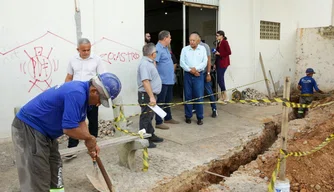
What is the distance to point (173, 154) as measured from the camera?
4434 millimetres

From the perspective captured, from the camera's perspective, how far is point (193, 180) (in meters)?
3.87

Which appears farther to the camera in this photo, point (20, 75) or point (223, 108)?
point (223, 108)

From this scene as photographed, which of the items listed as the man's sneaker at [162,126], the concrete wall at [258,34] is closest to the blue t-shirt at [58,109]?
the man's sneaker at [162,126]

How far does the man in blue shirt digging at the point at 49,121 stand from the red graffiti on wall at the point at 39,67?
2675 mm

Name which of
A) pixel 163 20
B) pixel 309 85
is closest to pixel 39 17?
pixel 309 85

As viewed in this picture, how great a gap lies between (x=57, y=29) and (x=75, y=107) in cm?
337

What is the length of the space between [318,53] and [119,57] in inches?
292

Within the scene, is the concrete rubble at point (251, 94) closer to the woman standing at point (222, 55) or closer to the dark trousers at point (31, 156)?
the woman standing at point (222, 55)

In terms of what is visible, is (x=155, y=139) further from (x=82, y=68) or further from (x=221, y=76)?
(x=221, y=76)

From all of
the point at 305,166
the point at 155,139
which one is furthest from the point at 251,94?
the point at 305,166

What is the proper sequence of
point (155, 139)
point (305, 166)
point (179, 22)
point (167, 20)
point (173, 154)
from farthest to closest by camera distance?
1. point (167, 20)
2. point (179, 22)
3. point (155, 139)
4. point (173, 154)
5. point (305, 166)

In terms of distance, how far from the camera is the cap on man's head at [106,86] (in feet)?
7.89

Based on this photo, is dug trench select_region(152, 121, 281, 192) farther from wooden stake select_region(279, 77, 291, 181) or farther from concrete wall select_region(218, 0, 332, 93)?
concrete wall select_region(218, 0, 332, 93)

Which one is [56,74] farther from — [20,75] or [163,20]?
[163,20]
